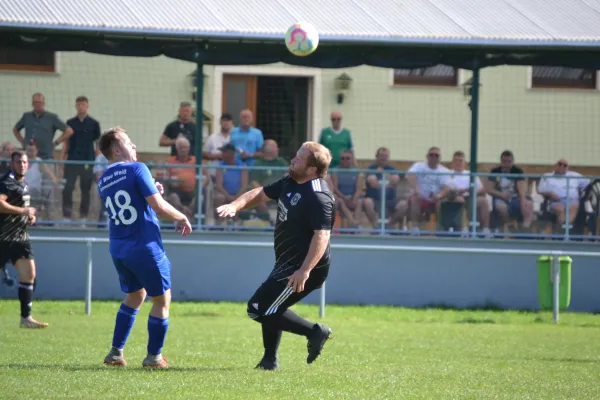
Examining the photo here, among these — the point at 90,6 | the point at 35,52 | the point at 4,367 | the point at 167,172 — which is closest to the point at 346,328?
the point at 167,172

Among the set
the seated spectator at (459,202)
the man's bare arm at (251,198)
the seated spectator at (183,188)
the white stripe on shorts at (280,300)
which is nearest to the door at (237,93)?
the seated spectator at (183,188)

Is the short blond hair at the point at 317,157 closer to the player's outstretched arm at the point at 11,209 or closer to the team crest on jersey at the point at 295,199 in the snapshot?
the team crest on jersey at the point at 295,199

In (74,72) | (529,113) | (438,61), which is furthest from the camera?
(529,113)

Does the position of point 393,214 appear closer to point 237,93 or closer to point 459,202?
point 459,202

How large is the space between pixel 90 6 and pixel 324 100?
21.2 ft

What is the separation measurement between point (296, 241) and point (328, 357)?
2.07 metres

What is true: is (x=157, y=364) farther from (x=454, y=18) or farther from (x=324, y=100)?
(x=324, y=100)

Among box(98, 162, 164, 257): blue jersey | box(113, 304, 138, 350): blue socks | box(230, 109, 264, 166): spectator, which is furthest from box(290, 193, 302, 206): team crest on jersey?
box(230, 109, 264, 166): spectator

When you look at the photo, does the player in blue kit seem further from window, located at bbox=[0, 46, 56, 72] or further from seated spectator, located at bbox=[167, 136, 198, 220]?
window, located at bbox=[0, 46, 56, 72]

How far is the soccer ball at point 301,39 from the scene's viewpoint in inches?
621

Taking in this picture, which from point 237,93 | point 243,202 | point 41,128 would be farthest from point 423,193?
point 243,202

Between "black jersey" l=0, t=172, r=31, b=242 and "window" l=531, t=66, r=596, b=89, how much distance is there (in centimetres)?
1334

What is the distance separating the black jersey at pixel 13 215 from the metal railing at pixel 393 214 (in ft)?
11.9

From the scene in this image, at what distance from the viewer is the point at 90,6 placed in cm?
1802
